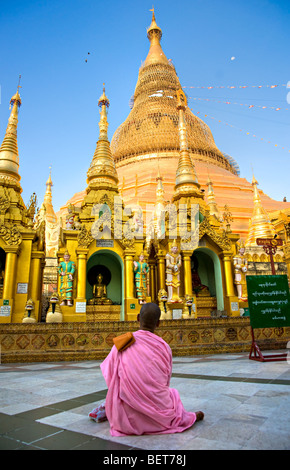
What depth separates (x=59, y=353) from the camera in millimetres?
9234

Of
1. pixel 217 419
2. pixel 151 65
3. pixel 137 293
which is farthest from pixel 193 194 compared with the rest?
pixel 151 65

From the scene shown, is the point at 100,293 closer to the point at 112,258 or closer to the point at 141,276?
the point at 112,258

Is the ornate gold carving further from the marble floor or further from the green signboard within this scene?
the green signboard

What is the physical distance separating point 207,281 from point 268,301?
25.2ft

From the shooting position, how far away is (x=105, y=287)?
47.0ft

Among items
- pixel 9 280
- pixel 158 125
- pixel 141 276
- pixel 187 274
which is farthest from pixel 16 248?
pixel 158 125

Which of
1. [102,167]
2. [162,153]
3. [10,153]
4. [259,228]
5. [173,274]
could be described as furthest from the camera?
[162,153]

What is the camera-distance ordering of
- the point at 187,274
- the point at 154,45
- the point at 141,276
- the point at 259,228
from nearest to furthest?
the point at 141,276 < the point at 187,274 < the point at 259,228 < the point at 154,45

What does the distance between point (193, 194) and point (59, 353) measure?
11.1m

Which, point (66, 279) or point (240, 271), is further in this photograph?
point (240, 271)

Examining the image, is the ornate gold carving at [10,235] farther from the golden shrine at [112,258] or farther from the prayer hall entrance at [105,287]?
the prayer hall entrance at [105,287]

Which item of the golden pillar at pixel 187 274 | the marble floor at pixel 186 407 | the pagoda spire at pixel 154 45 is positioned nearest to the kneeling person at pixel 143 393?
the marble floor at pixel 186 407

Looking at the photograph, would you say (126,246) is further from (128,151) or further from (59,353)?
(128,151)

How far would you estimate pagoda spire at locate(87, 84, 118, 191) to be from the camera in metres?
16.8
